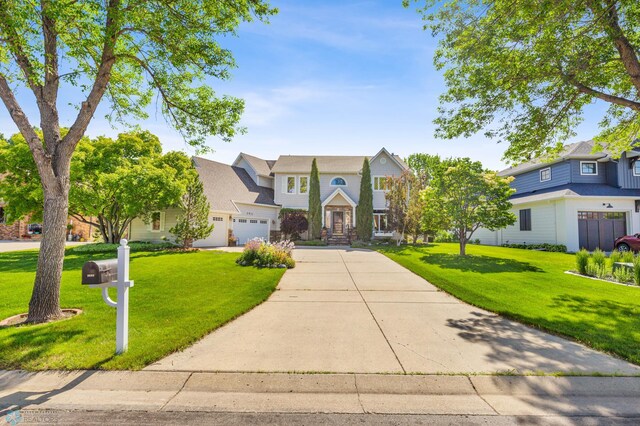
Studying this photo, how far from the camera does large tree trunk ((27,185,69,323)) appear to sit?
5594 mm

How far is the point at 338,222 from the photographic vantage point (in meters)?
26.9

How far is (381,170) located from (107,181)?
19.8 metres

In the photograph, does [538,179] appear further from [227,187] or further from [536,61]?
[227,187]

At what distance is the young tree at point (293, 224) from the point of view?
24719mm

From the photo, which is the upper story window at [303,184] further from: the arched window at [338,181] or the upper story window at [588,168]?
the upper story window at [588,168]

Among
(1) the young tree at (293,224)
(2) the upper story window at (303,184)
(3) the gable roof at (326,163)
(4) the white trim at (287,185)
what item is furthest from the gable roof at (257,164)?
(1) the young tree at (293,224)

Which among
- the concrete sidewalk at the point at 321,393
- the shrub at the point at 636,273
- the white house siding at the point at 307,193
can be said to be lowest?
the concrete sidewalk at the point at 321,393

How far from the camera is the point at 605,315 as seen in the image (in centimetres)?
627

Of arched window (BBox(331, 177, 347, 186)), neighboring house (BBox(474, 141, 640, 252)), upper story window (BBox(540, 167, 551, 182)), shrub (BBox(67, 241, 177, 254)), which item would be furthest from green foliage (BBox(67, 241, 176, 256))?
upper story window (BBox(540, 167, 551, 182))

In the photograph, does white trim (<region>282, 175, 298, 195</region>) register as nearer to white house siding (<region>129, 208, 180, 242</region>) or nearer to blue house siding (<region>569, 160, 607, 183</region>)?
white house siding (<region>129, 208, 180, 242</region>)

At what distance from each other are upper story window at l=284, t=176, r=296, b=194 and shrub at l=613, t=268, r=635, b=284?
21.0 meters

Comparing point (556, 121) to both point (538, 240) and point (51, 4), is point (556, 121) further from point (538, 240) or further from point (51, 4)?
point (538, 240)

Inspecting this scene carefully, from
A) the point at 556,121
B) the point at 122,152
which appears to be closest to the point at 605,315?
the point at 556,121

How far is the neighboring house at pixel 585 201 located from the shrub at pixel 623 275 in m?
9.60
